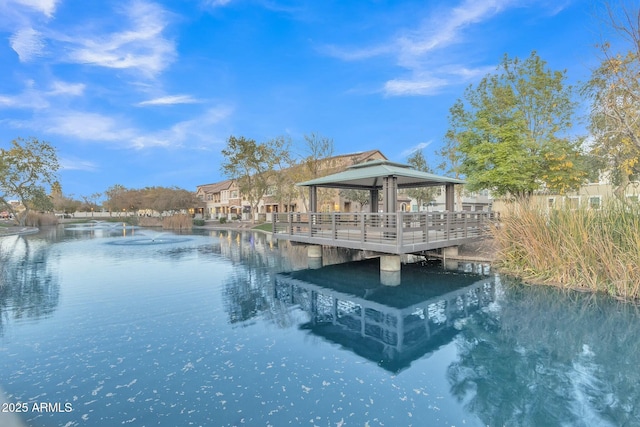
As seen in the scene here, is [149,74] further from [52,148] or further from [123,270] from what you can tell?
[52,148]

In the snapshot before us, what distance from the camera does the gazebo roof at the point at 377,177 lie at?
1157 centimetres

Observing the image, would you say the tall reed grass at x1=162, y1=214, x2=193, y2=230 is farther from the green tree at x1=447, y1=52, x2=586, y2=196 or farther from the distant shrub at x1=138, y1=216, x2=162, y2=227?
the green tree at x1=447, y1=52, x2=586, y2=196

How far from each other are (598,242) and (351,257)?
9.30m

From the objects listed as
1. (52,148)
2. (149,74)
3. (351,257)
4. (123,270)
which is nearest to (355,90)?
(149,74)

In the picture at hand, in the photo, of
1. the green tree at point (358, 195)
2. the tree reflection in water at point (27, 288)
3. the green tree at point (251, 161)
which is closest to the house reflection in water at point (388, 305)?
the tree reflection in water at point (27, 288)

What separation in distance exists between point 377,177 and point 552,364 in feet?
28.0

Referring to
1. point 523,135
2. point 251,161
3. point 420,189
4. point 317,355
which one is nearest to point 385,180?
point 317,355

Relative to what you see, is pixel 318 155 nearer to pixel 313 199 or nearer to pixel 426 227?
pixel 313 199

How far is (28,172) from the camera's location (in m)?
37.2

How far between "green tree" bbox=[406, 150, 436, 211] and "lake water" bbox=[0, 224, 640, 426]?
21057mm

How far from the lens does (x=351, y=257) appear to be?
A: 1533 cm

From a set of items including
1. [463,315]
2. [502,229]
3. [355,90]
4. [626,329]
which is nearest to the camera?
[626,329]

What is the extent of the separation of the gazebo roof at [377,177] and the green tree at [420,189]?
15439 millimetres

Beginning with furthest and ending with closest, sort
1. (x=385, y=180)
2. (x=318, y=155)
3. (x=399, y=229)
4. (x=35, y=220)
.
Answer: (x=35, y=220)
(x=318, y=155)
(x=385, y=180)
(x=399, y=229)
